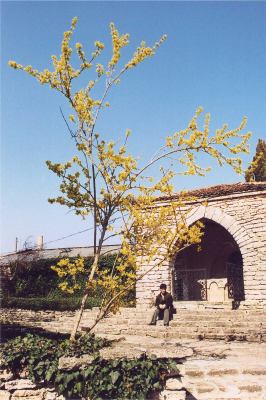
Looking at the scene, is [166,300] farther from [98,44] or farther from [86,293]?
[98,44]

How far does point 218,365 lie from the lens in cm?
634

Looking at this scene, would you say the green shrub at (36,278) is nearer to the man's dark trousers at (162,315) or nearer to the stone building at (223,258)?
the stone building at (223,258)

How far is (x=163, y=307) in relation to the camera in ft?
36.4

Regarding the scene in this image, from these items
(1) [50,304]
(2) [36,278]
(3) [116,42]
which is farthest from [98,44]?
(2) [36,278]

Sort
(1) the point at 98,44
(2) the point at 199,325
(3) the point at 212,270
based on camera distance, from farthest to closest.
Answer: (3) the point at 212,270 < (2) the point at 199,325 < (1) the point at 98,44

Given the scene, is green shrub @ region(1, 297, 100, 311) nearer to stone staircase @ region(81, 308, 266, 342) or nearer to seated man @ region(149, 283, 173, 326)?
stone staircase @ region(81, 308, 266, 342)

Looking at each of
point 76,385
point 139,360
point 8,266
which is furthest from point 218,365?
point 8,266

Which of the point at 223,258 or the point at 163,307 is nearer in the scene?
the point at 163,307

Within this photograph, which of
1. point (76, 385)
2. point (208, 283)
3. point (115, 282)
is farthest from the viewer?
point (208, 283)

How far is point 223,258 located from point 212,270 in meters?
0.75

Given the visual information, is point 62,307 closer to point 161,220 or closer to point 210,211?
point 210,211

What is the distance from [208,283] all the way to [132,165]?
39.1 feet

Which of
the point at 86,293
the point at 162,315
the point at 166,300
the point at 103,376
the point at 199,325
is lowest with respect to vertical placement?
the point at 199,325

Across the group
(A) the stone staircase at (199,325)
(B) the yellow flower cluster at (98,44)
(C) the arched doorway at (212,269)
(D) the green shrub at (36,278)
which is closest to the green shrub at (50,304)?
(A) the stone staircase at (199,325)
